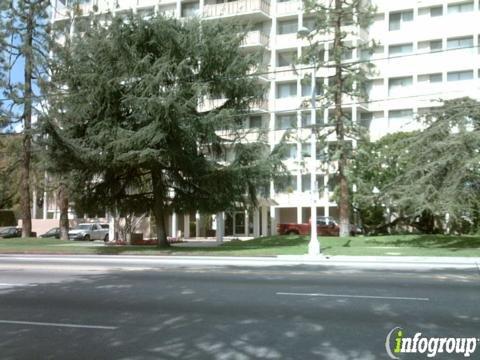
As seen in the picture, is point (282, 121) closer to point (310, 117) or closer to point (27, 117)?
point (310, 117)

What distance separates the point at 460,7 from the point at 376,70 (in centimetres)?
859

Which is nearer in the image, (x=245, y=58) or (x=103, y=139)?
(x=103, y=139)

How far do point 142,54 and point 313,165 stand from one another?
10.7 m

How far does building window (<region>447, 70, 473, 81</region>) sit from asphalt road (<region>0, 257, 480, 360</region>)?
35.0m

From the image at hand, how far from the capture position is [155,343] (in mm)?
7137

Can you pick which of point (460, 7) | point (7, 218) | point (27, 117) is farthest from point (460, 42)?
point (7, 218)

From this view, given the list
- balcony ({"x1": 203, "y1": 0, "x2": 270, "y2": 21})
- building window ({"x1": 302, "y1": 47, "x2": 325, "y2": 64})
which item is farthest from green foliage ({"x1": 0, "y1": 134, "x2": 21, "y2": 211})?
building window ({"x1": 302, "y1": 47, "x2": 325, "y2": 64})

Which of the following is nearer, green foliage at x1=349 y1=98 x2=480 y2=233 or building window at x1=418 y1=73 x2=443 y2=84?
green foliage at x1=349 y1=98 x2=480 y2=233

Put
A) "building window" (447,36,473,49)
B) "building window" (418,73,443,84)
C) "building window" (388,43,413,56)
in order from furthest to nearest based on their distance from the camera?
"building window" (388,43,413,56)
"building window" (418,73,443,84)
"building window" (447,36,473,49)

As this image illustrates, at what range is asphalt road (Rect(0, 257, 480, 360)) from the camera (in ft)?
22.5

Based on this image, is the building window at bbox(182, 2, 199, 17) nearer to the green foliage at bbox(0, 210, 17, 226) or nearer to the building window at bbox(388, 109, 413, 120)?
the building window at bbox(388, 109, 413, 120)

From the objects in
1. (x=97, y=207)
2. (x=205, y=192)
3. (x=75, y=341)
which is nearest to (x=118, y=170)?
(x=97, y=207)

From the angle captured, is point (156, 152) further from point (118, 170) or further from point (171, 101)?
point (118, 170)

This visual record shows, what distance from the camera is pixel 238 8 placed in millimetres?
49438
